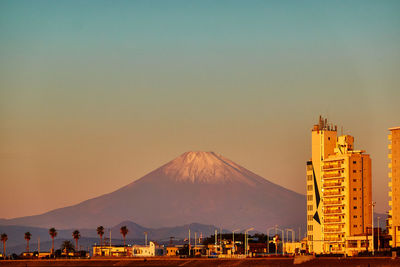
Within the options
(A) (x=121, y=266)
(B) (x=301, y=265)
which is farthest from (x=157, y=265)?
(B) (x=301, y=265)

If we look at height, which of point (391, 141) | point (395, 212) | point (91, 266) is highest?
point (391, 141)

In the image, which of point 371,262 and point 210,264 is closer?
point 371,262

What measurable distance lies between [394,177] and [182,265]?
50868mm

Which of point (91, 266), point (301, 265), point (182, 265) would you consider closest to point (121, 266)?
point (91, 266)

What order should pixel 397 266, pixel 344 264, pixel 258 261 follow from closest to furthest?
pixel 397 266 < pixel 344 264 < pixel 258 261

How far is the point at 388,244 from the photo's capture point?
199125mm

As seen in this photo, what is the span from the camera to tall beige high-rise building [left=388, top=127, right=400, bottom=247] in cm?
19250

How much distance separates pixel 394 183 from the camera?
Answer: 195625 millimetres

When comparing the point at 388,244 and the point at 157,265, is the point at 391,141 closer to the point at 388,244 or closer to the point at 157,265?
A: the point at 388,244

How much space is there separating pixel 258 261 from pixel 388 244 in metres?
39.2

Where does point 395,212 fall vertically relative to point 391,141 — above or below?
below

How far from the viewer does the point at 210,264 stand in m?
179

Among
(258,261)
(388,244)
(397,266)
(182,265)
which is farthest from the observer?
(388,244)

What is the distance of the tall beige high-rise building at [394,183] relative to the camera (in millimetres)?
192500
